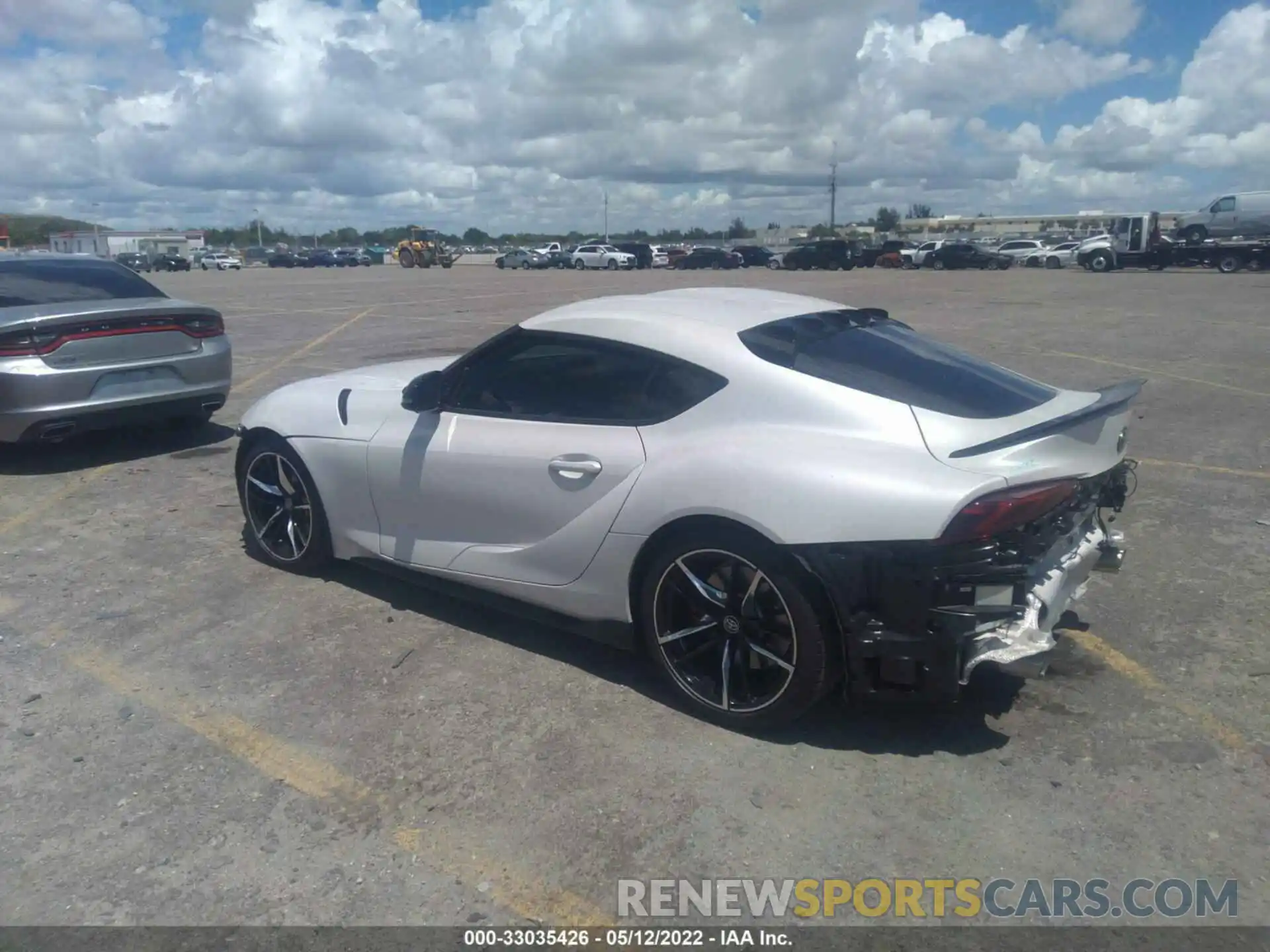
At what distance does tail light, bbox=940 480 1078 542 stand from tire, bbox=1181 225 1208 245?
42.8 meters

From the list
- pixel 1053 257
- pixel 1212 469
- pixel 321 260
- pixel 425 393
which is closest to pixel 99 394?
pixel 425 393

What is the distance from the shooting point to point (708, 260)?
184 feet

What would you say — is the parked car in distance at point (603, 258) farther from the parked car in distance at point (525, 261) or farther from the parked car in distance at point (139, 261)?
the parked car in distance at point (139, 261)

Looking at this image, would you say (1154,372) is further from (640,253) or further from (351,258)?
(351,258)

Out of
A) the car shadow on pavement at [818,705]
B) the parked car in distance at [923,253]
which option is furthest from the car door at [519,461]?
the parked car in distance at [923,253]

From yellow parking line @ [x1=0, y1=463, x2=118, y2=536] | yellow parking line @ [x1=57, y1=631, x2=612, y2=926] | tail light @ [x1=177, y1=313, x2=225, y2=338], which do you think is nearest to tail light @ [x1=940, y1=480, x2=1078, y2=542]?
yellow parking line @ [x1=57, y1=631, x2=612, y2=926]

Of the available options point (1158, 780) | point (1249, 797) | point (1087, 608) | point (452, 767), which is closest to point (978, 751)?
point (1158, 780)

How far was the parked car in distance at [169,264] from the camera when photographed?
65562 mm

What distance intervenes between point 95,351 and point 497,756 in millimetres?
4989

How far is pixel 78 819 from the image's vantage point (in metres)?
3.06

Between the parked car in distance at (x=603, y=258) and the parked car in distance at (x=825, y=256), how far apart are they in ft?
35.4

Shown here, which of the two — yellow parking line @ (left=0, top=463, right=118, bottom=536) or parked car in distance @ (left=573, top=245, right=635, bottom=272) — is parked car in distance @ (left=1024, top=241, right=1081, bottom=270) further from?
yellow parking line @ (left=0, top=463, right=118, bottom=536)

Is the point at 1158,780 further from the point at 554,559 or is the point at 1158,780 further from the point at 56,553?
the point at 56,553

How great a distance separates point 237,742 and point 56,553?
269cm
